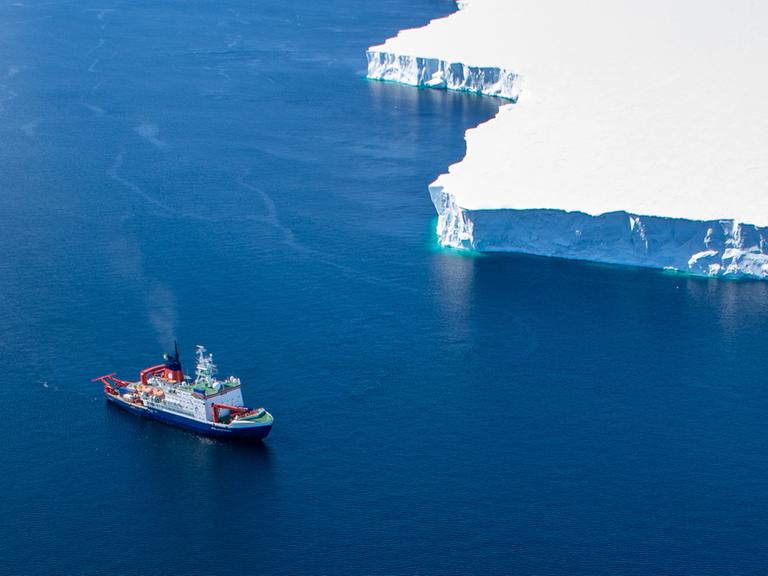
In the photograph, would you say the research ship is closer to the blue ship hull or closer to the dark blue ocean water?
the blue ship hull

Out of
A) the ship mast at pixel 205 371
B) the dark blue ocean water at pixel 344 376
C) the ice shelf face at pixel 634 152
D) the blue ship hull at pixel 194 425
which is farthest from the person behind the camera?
the ice shelf face at pixel 634 152

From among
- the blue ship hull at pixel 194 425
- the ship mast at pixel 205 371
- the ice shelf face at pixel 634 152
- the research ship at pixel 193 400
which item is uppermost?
the ice shelf face at pixel 634 152

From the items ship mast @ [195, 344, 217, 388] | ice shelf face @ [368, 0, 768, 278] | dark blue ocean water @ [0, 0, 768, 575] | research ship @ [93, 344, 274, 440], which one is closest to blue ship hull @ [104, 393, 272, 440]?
research ship @ [93, 344, 274, 440]

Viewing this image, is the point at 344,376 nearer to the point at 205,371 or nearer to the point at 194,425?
the point at 205,371

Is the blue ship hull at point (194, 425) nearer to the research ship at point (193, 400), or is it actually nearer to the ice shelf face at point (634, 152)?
→ the research ship at point (193, 400)

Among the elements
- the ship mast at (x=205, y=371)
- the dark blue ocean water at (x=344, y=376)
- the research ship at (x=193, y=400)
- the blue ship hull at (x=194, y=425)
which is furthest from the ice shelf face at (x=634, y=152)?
the blue ship hull at (x=194, y=425)

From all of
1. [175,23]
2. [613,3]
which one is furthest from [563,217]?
[175,23]

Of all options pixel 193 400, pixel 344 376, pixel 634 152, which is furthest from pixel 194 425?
pixel 634 152
